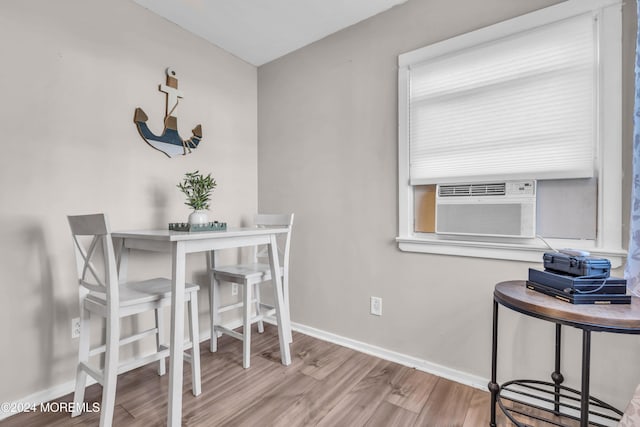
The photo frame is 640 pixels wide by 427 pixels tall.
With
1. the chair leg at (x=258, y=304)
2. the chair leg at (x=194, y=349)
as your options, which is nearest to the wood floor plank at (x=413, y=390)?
the chair leg at (x=194, y=349)

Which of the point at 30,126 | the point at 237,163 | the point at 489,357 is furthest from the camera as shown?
the point at 237,163

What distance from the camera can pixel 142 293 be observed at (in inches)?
61.7

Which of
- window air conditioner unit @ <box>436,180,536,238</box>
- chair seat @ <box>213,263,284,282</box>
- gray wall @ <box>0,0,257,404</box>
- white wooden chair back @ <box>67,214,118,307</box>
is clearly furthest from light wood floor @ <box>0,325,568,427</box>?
window air conditioner unit @ <box>436,180,536,238</box>

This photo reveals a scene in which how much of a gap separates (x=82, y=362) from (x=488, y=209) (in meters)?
2.24

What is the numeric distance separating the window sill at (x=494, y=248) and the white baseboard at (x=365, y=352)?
0.70m

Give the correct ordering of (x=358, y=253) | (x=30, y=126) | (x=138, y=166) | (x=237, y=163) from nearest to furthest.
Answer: (x=30, y=126) → (x=138, y=166) → (x=358, y=253) → (x=237, y=163)

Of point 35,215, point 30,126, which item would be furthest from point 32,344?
point 30,126

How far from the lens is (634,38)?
135 cm

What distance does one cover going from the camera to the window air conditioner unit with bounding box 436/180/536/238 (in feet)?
5.29

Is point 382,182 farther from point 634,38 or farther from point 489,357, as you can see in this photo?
point 634,38

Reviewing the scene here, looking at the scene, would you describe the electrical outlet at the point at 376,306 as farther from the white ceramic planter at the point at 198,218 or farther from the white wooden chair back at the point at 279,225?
the white ceramic planter at the point at 198,218

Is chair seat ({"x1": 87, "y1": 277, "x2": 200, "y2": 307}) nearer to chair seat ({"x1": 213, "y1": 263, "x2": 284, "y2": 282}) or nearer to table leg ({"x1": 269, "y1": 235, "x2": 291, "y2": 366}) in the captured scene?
chair seat ({"x1": 213, "y1": 263, "x2": 284, "y2": 282})

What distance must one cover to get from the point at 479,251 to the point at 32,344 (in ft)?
7.99

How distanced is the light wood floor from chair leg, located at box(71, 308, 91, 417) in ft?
0.22
